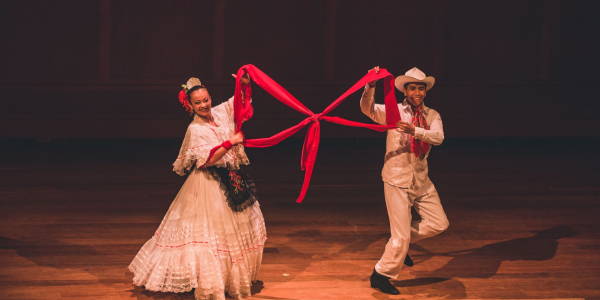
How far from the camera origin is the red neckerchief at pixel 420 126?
3746mm

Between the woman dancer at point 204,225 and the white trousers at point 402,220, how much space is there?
789 mm

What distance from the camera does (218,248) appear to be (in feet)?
11.6

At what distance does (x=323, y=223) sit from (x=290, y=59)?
12.5 ft

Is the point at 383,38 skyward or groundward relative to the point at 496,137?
skyward

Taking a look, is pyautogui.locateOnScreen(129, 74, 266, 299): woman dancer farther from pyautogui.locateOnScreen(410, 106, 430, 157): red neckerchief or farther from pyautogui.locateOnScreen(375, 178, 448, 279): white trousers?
pyautogui.locateOnScreen(410, 106, 430, 157): red neckerchief

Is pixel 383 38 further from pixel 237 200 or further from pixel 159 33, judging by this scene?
pixel 237 200

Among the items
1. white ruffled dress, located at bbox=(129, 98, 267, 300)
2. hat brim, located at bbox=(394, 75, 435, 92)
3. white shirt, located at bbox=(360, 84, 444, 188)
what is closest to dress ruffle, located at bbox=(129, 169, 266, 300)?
white ruffled dress, located at bbox=(129, 98, 267, 300)

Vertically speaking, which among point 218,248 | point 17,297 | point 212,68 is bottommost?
point 17,297

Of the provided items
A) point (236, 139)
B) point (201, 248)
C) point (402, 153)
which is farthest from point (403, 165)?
point (201, 248)

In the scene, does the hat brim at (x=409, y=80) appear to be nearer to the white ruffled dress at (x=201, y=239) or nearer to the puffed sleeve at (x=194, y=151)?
the white ruffled dress at (x=201, y=239)

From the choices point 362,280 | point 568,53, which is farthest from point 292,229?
point 568,53

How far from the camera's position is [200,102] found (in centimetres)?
354

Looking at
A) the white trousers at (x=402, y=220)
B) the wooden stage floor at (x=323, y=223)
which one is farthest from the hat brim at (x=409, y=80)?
the wooden stage floor at (x=323, y=223)

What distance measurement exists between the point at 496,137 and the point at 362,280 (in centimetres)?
558
